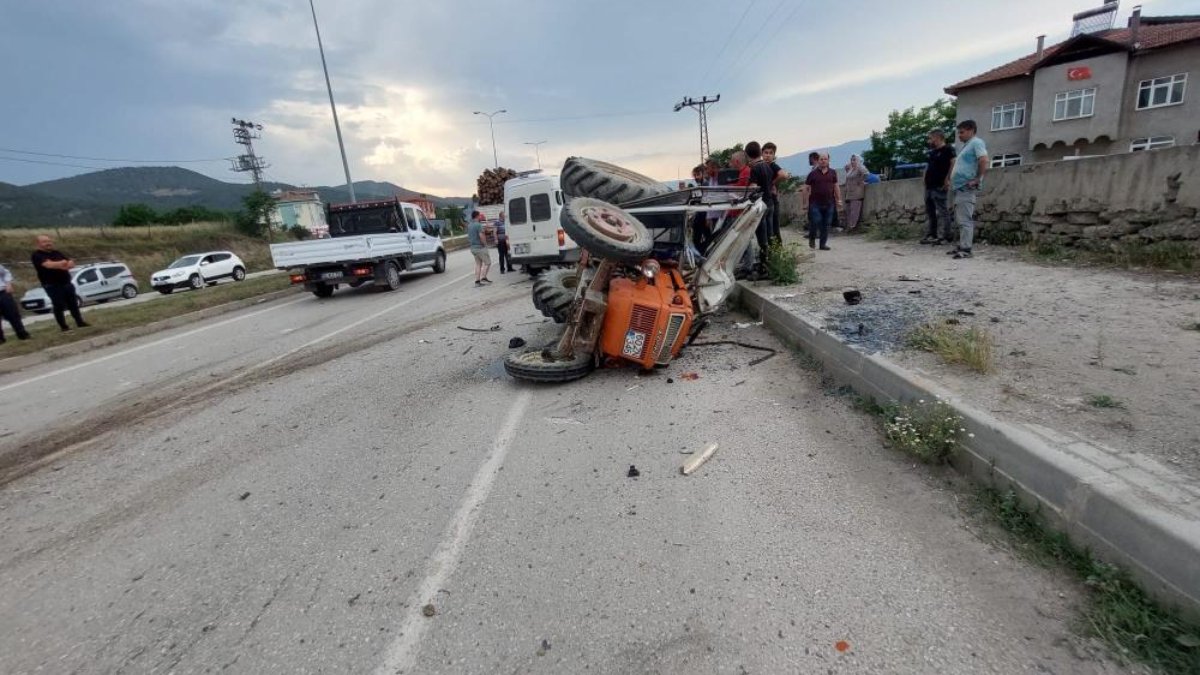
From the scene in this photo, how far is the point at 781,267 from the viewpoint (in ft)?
24.0

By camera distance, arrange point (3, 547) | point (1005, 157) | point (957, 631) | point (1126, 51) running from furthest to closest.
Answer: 1. point (1005, 157)
2. point (1126, 51)
3. point (3, 547)
4. point (957, 631)

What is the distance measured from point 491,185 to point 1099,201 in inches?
1491

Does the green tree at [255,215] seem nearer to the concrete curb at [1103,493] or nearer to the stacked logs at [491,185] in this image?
the stacked logs at [491,185]

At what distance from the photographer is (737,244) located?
20.0 ft

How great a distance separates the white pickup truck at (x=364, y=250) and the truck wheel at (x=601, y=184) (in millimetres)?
6563

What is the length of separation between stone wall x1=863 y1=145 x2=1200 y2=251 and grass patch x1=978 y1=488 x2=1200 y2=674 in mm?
5729

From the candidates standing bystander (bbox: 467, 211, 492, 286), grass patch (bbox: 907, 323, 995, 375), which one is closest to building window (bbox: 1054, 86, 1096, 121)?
standing bystander (bbox: 467, 211, 492, 286)

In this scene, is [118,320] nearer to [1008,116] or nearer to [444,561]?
[444,561]

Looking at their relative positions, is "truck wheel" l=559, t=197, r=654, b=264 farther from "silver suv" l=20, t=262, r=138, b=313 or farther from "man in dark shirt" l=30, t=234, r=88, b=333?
"silver suv" l=20, t=262, r=138, b=313

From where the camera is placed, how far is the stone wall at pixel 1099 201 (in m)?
5.67

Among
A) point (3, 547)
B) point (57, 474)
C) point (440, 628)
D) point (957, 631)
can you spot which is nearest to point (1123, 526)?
point (957, 631)

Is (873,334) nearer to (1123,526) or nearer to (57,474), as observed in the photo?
(1123,526)

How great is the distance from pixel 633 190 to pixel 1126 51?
37.6 metres

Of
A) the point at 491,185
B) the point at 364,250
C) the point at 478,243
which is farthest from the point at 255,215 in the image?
the point at 478,243
